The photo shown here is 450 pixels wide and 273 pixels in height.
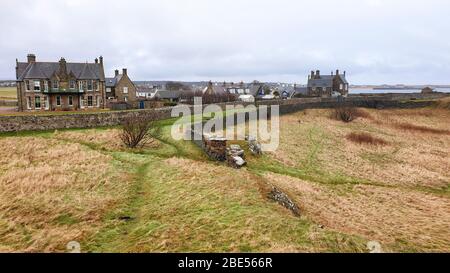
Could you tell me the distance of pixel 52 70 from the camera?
52.2 m

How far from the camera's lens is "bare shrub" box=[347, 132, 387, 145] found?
3622 centimetres

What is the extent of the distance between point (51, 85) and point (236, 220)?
4822 centimetres

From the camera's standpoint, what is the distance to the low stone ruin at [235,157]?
21.9m

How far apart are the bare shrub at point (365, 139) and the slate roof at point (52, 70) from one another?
40.0 metres

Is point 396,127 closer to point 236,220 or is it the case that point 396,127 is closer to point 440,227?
point 440,227

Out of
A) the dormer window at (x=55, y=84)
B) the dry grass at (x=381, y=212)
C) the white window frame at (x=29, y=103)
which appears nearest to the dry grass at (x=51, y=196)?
the dry grass at (x=381, y=212)

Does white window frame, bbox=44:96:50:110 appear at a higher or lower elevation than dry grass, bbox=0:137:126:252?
higher

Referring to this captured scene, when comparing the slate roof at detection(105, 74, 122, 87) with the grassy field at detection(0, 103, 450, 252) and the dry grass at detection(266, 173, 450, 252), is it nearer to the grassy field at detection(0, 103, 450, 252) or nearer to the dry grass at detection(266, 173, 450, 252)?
the grassy field at detection(0, 103, 450, 252)

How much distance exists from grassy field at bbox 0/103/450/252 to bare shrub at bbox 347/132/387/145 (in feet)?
19.5

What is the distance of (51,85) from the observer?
5053 centimetres

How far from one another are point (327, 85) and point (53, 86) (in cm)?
7791

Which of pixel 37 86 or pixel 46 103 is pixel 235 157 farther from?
pixel 37 86

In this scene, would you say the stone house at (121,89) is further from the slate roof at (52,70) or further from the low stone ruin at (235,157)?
the low stone ruin at (235,157)

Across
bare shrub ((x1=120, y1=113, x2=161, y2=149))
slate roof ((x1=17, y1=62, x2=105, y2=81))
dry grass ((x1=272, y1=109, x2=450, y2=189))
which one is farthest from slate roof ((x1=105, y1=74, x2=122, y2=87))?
bare shrub ((x1=120, y1=113, x2=161, y2=149))
